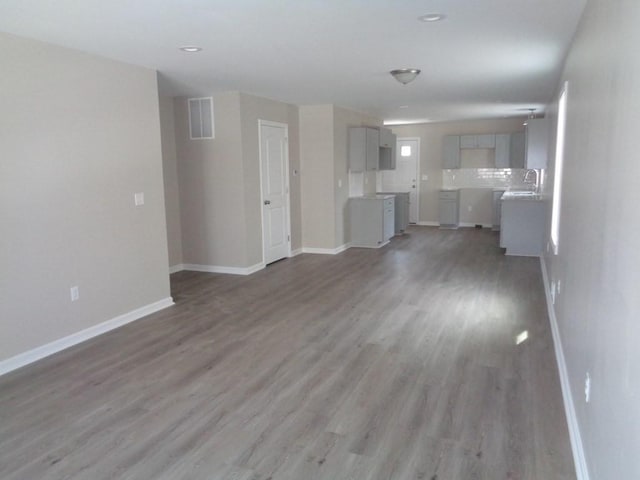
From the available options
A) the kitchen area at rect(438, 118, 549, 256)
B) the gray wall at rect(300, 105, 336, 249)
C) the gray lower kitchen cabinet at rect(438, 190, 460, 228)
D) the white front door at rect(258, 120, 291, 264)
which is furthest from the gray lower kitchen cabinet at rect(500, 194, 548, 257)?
the white front door at rect(258, 120, 291, 264)

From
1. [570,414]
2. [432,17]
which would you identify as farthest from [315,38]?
[570,414]

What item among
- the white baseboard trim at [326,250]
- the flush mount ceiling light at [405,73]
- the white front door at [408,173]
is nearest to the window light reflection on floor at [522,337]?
the flush mount ceiling light at [405,73]

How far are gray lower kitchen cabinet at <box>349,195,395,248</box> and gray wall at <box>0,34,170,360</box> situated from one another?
163 inches

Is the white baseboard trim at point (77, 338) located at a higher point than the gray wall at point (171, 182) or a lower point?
lower

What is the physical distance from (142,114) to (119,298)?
69.7 inches

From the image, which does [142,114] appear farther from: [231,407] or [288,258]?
[288,258]

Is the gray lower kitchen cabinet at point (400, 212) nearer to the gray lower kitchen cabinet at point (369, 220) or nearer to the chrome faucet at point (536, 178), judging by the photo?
the gray lower kitchen cabinet at point (369, 220)

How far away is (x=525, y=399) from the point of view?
2982mm

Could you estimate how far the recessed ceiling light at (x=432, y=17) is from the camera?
10.4 ft

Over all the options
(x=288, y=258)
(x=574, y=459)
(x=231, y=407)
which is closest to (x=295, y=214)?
(x=288, y=258)

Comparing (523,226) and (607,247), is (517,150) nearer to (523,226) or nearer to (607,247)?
(523,226)

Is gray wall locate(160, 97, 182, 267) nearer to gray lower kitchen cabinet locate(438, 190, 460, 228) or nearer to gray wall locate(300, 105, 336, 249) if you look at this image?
gray wall locate(300, 105, 336, 249)

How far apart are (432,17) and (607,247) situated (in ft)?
6.78

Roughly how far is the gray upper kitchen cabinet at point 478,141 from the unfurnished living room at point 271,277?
3.34m
